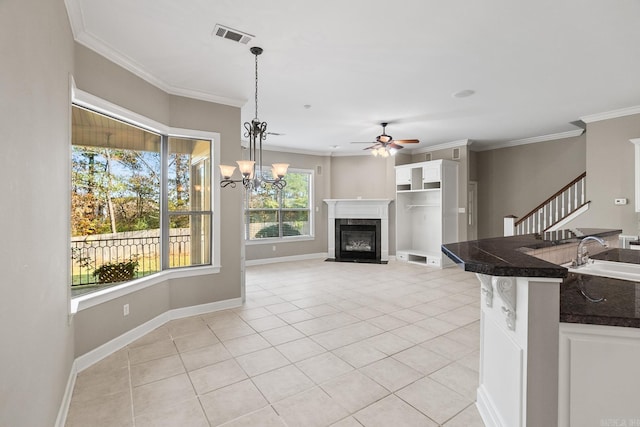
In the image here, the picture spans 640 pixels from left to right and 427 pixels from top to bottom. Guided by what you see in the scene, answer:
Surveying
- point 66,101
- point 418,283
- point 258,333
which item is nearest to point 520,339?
point 258,333

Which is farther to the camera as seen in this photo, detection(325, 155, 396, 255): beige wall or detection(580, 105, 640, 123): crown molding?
detection(325, 155, 396, 255): beige wall

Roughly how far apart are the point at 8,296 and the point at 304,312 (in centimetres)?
336

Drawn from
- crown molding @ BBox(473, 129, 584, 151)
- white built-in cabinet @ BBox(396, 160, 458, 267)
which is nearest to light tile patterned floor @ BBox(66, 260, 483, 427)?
white built-in cabinet @ BBox(396, 160, 458, 267)

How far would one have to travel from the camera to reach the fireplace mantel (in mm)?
8133

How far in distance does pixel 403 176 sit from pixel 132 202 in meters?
6.20

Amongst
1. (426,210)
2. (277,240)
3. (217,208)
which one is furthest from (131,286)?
(426,210)

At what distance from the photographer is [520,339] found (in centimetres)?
149

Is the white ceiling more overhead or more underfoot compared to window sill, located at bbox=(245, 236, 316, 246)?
more overhead

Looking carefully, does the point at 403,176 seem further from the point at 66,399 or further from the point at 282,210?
the point at 66,399

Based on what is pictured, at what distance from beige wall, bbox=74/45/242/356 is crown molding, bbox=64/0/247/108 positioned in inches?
2.1

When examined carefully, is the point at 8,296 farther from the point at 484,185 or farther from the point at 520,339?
the point at 484,185

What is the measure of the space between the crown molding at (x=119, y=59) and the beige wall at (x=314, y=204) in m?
3.59

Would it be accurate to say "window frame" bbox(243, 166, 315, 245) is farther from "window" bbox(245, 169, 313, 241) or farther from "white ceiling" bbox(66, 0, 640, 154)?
"white ceiling" bbox(66, 0, 640, 154)

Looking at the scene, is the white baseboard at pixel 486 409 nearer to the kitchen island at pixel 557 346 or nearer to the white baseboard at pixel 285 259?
the kitchen island at pixel 557 346
